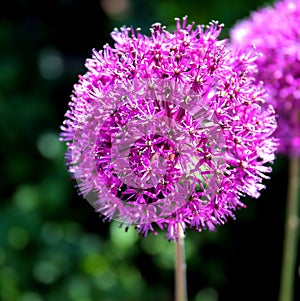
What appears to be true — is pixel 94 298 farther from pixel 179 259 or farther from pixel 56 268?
pixel 179 259

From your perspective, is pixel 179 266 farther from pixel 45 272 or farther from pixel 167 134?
pixel 45 272

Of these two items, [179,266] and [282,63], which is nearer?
[179,266]

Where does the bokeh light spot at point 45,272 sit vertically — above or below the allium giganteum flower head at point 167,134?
below

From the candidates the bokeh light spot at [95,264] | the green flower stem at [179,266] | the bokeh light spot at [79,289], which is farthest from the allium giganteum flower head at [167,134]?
the bokeh light spot at [95,264]

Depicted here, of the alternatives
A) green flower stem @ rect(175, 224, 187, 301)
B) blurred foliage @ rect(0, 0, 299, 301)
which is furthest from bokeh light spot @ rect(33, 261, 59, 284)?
green flower stem @ rect(175, 224, 187, 301)

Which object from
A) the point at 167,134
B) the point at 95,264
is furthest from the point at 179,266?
the point at 95,264

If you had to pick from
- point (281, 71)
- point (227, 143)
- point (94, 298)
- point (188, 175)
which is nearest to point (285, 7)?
point (281, 71)

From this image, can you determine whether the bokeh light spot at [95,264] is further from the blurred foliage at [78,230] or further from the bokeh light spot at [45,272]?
the bokeh light spot at [45,272]
